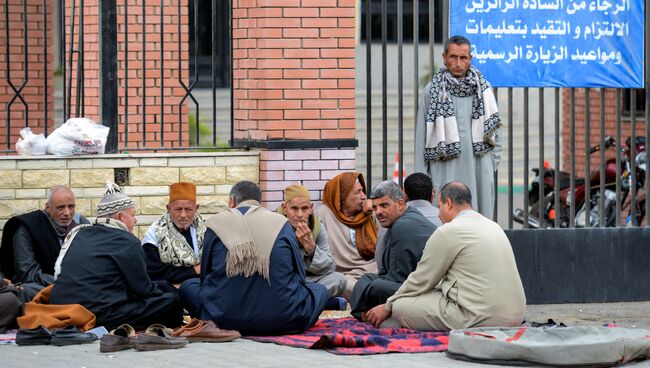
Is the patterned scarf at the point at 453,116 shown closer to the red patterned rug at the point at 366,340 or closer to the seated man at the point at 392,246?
the seated man at the point at 392,246

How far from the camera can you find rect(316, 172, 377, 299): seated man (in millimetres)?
9133

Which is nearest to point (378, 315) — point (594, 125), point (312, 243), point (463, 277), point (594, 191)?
point (463, 277)

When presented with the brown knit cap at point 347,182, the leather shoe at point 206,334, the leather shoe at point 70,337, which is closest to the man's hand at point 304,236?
the brown knit cap at point 347,182

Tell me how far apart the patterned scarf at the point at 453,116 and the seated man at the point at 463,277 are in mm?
1578

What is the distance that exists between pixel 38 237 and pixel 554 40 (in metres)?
4.11

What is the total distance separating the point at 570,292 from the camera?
10.1 m

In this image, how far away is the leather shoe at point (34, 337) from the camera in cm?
749

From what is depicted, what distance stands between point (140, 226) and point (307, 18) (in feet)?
6.21

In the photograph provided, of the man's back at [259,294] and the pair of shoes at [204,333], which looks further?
the man's back at [259,294]

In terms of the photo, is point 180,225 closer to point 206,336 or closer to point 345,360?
point 206,336

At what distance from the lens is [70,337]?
7.50m

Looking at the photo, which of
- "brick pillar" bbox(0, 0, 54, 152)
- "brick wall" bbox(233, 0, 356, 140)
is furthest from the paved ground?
"brick pillar" bbox(0, 0, 54, 152)

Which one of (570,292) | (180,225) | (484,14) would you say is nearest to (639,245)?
(570,292)

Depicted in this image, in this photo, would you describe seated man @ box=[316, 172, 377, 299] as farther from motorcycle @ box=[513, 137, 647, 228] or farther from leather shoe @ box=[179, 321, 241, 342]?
motorcycle @ box=[513, 137, 647, 228]
